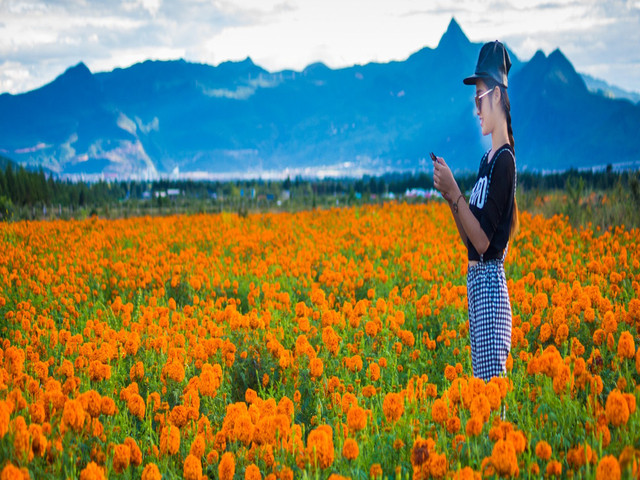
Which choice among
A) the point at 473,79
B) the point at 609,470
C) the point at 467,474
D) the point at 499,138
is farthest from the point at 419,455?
the point at 473,79

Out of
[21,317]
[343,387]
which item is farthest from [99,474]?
[21,317]

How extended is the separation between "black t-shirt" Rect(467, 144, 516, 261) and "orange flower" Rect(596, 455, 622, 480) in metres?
1.32

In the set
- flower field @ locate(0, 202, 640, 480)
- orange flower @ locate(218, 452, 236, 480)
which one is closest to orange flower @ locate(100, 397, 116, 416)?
flower field @ locate(0, 202, 640, 480)

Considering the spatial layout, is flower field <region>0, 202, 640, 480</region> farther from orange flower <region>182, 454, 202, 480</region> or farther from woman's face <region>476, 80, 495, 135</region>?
woman's face <region>476, 80, 495, 135</region>

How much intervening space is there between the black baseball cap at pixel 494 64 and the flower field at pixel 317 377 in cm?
140

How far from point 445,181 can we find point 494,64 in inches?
27.6

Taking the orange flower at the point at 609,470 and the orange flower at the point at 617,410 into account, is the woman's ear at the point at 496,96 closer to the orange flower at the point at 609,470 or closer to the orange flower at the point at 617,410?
the orange flower at the point at 617,410

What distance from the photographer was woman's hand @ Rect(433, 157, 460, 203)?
8.83ft

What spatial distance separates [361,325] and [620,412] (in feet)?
9.10

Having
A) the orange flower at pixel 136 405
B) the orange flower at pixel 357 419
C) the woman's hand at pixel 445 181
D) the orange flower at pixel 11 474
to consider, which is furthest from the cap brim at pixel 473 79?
the orange flower at pixel 11 474

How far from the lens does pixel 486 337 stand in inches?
115

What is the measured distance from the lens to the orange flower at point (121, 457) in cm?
214

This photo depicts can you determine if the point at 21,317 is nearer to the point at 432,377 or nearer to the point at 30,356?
the point at 30,356

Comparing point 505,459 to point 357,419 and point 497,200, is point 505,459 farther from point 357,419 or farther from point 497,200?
point 497,200
